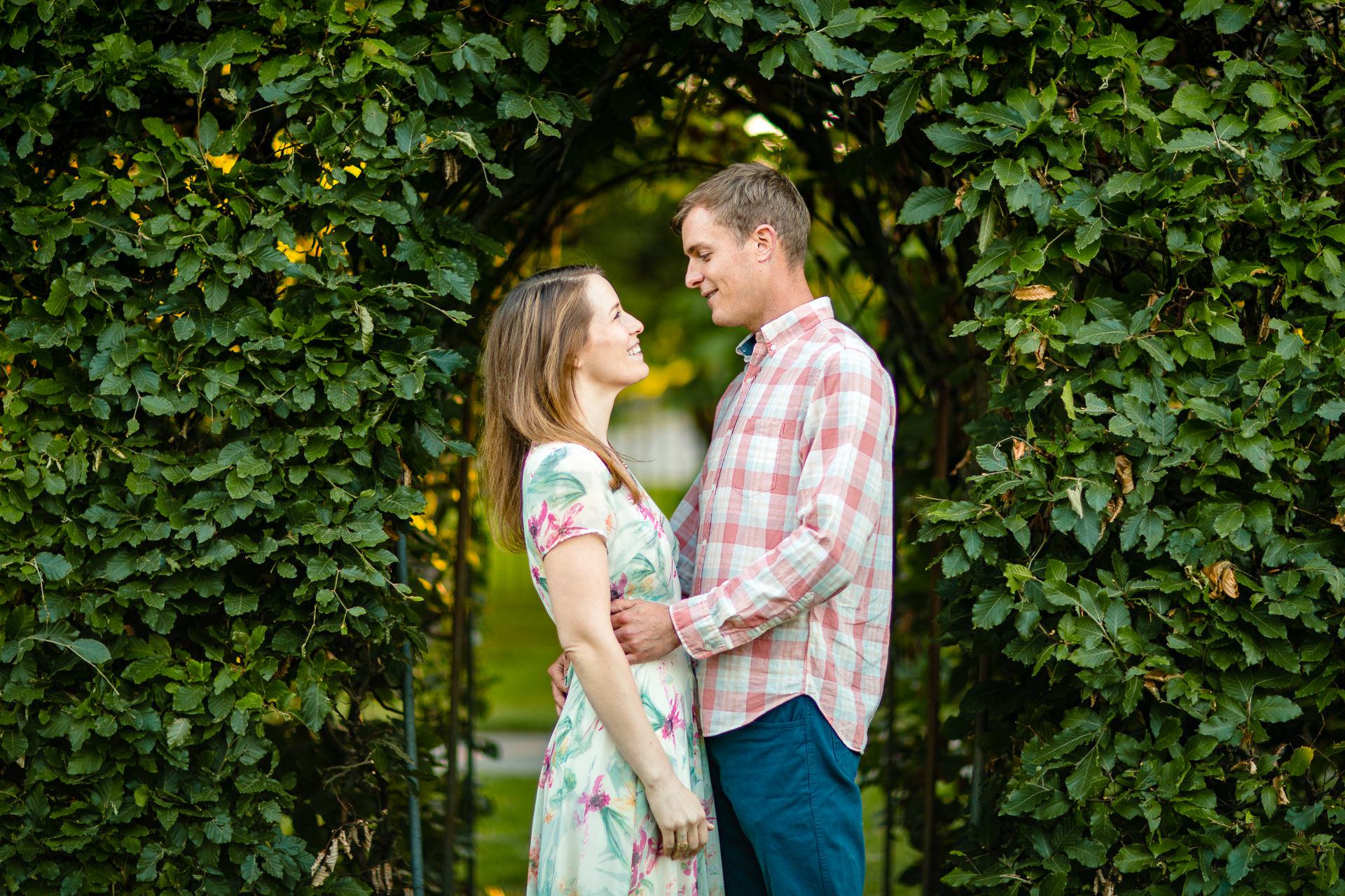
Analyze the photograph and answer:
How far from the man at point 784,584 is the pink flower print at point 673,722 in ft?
0.21

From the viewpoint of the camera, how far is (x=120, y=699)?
231cm

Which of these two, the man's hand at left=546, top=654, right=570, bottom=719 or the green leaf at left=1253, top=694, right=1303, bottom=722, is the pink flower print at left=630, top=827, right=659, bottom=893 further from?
the green leaf at left=1253, top=694, right=1303, bottom=722

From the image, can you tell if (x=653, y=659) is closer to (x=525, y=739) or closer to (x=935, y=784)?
(x=935, y=784)

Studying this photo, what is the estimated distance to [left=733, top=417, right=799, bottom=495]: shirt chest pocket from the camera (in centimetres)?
215

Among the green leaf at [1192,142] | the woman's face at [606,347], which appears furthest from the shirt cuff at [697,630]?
the green leaf at [1192,142]

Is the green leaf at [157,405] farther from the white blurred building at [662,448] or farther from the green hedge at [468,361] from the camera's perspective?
the white blurred building at [662,448]

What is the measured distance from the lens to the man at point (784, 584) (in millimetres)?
2010

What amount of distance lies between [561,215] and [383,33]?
1346mm

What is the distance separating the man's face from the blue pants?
793 mm

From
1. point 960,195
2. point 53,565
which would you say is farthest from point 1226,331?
point 53,565

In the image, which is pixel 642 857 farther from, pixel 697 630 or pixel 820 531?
pixel 820 531

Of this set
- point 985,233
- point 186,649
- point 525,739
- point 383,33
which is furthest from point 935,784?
point 525,739

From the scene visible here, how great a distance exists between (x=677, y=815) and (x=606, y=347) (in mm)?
861

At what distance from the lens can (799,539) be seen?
6.47 ft
